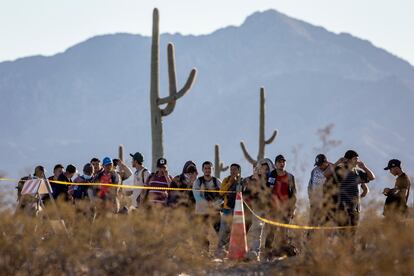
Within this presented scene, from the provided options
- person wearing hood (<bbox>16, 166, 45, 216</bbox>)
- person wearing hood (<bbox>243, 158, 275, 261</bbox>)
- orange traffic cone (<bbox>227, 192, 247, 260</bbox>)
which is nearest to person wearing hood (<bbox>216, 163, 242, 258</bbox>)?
person wearing hood (<bbox>243, 158, 275, 261</bbox>)

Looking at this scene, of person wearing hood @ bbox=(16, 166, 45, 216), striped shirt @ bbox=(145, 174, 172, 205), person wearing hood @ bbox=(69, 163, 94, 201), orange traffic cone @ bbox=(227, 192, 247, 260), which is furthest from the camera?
person wearing hood @ bbox=(69, 163, 94, 201)

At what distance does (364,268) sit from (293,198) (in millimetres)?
4422

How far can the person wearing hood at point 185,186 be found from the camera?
14.1m

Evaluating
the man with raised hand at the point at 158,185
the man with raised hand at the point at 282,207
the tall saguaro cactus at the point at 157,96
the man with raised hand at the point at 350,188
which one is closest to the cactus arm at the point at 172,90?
the tall saguaro cactus at the point at 157,96

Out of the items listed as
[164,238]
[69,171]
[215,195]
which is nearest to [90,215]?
[164,238]

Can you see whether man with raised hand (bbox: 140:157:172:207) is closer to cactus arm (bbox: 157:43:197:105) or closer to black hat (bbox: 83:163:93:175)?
black hat (bbox: 83:163:93:175)

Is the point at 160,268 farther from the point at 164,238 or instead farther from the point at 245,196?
the point at 245,196

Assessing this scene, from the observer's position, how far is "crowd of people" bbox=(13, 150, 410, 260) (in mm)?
12523

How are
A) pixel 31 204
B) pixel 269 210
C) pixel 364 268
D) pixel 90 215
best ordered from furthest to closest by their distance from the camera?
pixel 31 204, pixel 269 210, pixel 90 215, pixel 364 268

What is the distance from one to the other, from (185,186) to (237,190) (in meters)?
0.81

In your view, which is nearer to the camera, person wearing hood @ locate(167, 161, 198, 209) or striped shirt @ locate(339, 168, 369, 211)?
striped shirt @ locate(339, 168, 369, 211)

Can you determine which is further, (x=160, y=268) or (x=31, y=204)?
(x=31, y=204)

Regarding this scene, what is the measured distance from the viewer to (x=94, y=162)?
53.6 ft

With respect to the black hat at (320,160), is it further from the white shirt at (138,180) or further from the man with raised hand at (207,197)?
the white shirt at (138,180)
